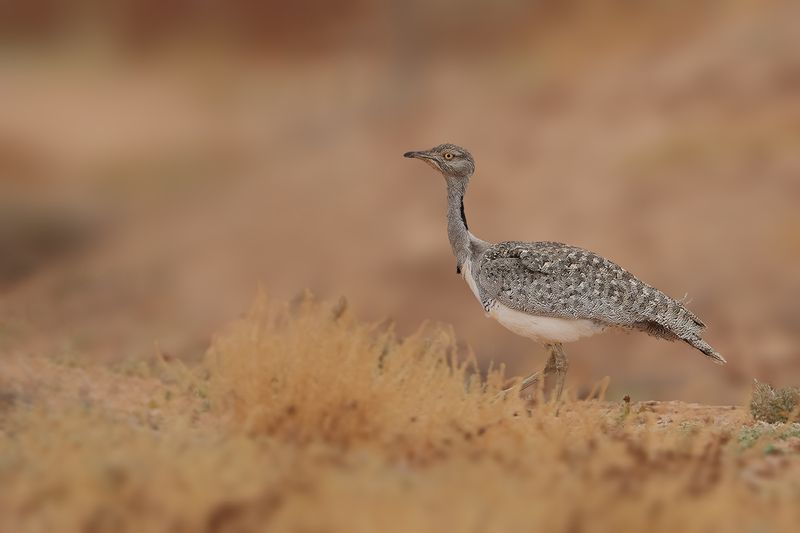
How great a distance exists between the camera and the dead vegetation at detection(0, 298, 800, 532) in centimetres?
571

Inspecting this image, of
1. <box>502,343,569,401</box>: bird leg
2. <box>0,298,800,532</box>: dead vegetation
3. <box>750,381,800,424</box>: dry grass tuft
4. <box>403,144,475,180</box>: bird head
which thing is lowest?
<box>0,298,800,532</box>: dead vegetation

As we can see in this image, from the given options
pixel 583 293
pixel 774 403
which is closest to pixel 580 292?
pixel 583 293

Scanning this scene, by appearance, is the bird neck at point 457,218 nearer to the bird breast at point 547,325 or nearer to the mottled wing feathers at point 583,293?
the mottled wing feathers at point 583,293

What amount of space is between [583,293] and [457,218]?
1.47 m

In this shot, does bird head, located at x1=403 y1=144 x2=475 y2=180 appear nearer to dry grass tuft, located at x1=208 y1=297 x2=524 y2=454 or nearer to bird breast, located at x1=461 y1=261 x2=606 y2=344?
bird breast, located at x1=461 y1=261 x2=606 y2=344

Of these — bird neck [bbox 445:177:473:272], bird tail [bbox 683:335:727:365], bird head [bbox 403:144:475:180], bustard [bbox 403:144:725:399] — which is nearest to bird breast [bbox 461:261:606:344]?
bustard [bbox 403:144:725:399]

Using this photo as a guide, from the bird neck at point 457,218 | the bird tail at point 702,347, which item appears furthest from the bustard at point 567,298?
the bird neck at point 457,218

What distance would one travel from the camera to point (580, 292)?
934 cm

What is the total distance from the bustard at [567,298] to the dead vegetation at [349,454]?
68 cm

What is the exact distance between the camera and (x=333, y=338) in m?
8.10

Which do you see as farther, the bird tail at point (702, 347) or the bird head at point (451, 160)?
the bird head at point (451, 160)

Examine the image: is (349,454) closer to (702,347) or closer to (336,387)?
(336,387)

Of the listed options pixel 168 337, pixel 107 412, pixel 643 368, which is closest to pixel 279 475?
pixel 107 412

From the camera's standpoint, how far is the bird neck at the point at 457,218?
10.2m
